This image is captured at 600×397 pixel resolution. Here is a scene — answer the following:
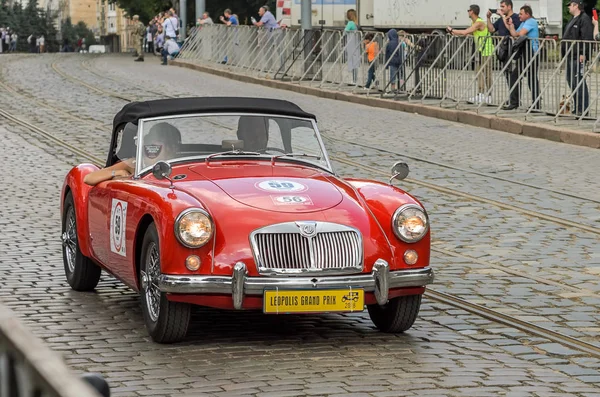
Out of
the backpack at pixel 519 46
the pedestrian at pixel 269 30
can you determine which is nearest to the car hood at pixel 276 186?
the backpack at pixel 519 46

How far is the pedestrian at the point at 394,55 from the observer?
2635cm

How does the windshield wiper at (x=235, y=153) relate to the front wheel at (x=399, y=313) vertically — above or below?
above

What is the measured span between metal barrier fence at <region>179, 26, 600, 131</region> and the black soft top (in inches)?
463

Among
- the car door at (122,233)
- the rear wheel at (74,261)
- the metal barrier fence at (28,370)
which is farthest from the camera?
the rear wheel at (74,261)

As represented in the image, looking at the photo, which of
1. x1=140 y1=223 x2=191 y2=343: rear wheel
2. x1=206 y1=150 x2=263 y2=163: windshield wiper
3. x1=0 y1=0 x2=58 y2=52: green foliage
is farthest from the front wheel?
x1=0 y1=0 x2=58 y2=52: green foliage

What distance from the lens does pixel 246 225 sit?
6457 mm

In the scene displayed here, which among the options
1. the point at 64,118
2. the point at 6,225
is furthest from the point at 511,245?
the point at 64,118

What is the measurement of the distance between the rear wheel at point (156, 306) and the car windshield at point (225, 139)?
991 millimetres

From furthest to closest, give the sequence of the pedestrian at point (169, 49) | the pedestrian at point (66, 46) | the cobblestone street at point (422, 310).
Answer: the pedestrian at point (66, 46) < the pedestrian at point (169, 49) < the cobblestone street at point (422, 310)

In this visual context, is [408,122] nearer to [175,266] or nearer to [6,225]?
[6,225]

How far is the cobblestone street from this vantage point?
5859 mm

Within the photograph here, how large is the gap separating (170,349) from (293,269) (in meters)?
0.74

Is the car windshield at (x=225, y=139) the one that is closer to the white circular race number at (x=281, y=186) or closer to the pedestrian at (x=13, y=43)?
the white circular race number at (x=281, y=186)

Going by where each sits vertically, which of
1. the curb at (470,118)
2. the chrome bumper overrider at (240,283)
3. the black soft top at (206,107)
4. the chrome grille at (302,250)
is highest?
the black soft top at (206,107)
